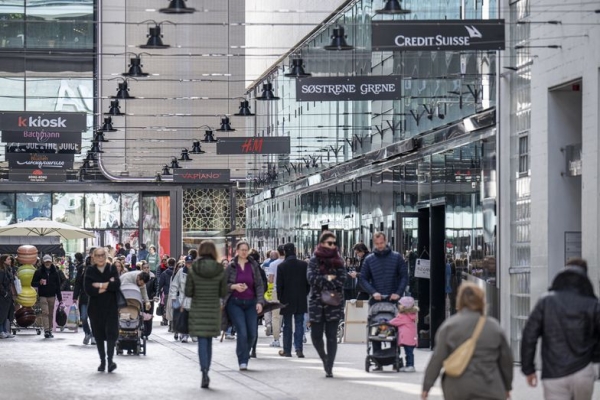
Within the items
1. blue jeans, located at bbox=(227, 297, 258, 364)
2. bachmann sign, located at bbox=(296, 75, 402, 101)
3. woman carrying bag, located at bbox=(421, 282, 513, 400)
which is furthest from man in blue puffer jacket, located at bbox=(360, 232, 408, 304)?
woman carrying bag, located at bbox=(421, 282, 513, 400)

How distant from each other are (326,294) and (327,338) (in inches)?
23.0

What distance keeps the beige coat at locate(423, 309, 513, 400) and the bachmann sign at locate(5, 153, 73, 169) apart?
39.4 m

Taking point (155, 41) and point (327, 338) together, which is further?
point (155, 41)

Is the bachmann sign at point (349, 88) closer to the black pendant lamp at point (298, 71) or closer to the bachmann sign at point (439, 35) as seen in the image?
the black pendant lamp at point (298, 71)

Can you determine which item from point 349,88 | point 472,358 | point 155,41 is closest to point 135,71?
point 155,41

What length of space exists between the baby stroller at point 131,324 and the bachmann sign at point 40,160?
81.5ft

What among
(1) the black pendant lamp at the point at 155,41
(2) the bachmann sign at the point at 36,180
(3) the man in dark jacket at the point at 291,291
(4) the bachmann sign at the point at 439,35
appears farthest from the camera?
(2) the bachmann sign at the point at 36,180

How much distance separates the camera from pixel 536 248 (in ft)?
71.8

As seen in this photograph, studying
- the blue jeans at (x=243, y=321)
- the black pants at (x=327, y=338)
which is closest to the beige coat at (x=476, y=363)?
the black pants at (x=327, y=338)

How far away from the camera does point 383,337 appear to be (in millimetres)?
21016

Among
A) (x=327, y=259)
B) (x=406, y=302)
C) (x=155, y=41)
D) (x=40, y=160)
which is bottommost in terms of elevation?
(x=406, y=302)

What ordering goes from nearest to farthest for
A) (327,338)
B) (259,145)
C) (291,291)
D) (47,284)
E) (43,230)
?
(327,338), (291,291), (47,284), (259,145), (43,230)

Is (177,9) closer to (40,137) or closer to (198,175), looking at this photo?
(40,137)

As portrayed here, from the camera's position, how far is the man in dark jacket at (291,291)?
2395 cm
